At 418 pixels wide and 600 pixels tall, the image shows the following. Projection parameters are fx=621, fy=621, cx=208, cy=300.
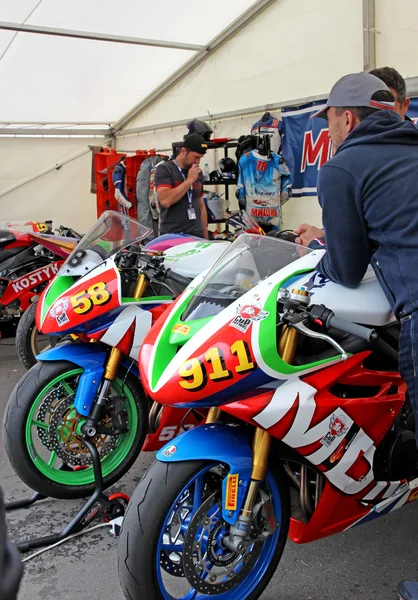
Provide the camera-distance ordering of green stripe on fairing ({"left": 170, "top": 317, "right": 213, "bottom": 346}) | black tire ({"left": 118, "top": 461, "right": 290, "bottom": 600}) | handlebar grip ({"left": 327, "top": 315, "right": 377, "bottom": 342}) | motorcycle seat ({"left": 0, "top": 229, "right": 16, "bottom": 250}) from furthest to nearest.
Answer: motorcycle seat ({"left": 0, "top": 229, "right": 16, "bottom": 250}), green stripe on fairing ({"left": 170, "top": 317, "right": 213, "bottom": 346}), black tire ({"left": 118, "top": 461, "right": 290, "bottom": 600}), handlebar grip ({"left": 327, "top": 315, "right": 377, "bottom": 342})

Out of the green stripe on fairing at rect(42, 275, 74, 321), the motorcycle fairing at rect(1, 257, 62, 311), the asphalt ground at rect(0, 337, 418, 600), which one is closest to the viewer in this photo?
the asphalt ground at rect(0, 337, 418, 600)

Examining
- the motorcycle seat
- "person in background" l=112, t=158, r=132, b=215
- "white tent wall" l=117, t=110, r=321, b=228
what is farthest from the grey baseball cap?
"person in background" l=112, t=158, r=132, b=215

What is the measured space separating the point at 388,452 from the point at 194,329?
0.82 meters

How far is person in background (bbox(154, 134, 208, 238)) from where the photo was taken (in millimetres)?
5043

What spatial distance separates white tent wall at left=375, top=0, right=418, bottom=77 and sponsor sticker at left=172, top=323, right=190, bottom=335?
4.36 m

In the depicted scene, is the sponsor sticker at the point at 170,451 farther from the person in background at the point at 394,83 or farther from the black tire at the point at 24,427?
the person in background at the point at 394,83

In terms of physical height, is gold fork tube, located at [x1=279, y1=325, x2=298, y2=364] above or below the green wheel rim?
above

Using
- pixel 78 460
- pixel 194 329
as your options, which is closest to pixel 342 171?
pixel 194 329

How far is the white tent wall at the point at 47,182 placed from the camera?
432 inches

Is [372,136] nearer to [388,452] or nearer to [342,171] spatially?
[342,171]

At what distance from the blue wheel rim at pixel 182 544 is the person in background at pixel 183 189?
3.33m

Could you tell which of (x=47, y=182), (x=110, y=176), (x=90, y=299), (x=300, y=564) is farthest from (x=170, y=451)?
(x=47, y=182)

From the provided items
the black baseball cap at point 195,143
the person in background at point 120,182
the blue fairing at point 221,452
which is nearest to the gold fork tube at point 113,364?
the blue fairing at point 221,452

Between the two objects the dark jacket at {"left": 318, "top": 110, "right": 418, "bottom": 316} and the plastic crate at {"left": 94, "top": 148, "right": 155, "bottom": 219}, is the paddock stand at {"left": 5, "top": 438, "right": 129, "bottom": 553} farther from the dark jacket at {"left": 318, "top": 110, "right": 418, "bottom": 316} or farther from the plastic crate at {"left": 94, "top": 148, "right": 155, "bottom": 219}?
the plastic crate at {"left": 94, "top": 148, "right": 155, "bottom": 219}
